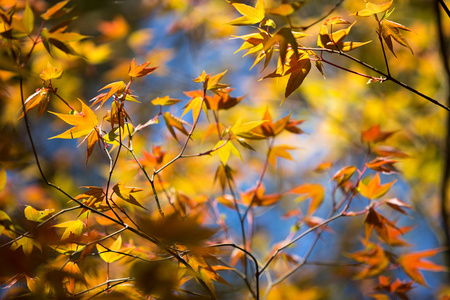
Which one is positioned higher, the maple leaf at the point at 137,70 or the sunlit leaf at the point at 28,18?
the sunlit leaf at the point at 28,18

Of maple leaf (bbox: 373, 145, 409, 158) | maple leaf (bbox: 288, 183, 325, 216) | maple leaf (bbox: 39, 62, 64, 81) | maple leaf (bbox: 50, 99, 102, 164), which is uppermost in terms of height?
maple leaf (bbox: 39, 62, 64, 81)

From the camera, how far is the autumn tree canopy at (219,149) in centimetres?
57

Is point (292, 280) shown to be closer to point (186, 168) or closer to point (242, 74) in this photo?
point (186, 168)

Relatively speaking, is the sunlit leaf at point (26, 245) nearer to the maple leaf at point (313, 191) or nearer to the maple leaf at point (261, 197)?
the maple leaf at point (261, 197)

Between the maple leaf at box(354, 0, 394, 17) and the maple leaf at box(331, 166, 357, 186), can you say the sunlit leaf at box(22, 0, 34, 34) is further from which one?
the maple leaf at box(331, 166, 357, 186)

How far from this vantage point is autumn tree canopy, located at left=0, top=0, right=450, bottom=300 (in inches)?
22.5

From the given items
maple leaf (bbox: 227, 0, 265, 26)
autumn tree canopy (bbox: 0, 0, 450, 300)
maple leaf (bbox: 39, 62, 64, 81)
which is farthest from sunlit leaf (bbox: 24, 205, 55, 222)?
maple leaf (bbox: 227, 0, 265, 26)

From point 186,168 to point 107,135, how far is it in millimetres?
1343

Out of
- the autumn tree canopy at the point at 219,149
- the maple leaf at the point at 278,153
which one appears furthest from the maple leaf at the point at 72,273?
the maple leaf at the point at 278,153

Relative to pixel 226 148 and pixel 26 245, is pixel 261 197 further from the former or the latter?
pixel 26 245

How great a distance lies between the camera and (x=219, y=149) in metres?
0.72

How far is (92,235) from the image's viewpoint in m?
0.66

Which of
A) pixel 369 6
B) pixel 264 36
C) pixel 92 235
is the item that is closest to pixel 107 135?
pixel 92 235

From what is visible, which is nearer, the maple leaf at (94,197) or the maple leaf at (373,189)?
the maple leaf at (94,197)
